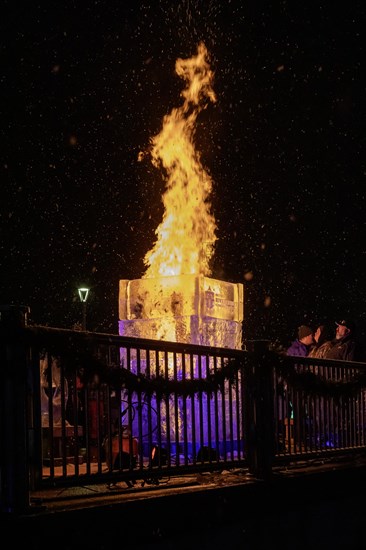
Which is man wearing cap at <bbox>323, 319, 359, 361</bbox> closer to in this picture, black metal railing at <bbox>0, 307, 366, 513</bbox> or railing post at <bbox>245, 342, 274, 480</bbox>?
black metal railing at <bbox>0, 307, 366, 513</bbox>

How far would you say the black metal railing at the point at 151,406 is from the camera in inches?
219

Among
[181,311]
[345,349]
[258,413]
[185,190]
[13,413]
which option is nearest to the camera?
[13,413]

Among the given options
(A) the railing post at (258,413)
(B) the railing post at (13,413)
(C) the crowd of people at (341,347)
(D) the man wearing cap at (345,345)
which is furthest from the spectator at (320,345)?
(B) the railing post at (13,413)

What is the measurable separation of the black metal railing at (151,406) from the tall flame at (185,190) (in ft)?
9.95

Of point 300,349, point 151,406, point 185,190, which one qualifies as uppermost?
point 185,190

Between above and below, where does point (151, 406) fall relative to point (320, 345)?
below

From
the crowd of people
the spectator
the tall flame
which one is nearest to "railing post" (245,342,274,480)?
the crowd of people

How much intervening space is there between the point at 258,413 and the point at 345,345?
15.1 ft

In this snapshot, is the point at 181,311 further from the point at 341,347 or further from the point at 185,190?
the point at 185,190

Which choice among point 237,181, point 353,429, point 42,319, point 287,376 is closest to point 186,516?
point 287,376

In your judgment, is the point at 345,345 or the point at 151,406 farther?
the point at 345,345

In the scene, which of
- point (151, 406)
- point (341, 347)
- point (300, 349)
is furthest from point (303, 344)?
point (151, 406)

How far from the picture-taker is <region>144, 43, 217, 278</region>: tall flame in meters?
13.0

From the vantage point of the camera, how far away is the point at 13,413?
550 cm
